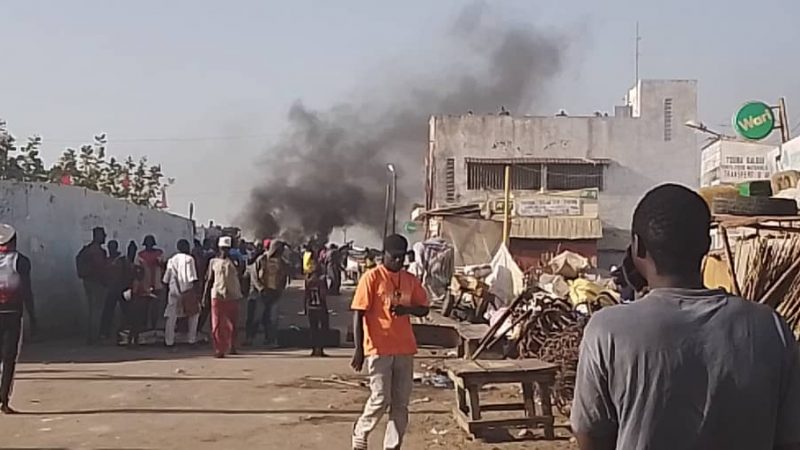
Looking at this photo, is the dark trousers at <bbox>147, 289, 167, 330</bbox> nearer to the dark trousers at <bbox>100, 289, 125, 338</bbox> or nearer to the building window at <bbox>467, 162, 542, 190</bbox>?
the dark trousers at <bbox>100, 289, 125, 338</bbox>

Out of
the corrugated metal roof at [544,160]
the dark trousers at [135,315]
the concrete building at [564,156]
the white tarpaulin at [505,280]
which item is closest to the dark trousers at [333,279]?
the concrete building at [564,156]

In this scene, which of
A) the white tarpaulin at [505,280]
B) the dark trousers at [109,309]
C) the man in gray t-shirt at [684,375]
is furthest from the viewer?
the white tarpaulin at [505,280]

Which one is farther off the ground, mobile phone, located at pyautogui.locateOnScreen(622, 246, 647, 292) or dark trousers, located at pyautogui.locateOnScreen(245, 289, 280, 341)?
mobile phone, located at pyautogui.locateOnScreen(622, 246, 647, 292)

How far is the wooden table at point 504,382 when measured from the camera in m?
9.33

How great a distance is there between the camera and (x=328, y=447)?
30.5ft

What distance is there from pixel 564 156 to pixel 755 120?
14509mm

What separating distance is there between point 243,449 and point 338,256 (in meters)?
22.5

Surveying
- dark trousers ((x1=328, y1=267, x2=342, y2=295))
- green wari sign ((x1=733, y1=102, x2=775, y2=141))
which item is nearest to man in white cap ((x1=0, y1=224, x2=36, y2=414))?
green wari sign ((x1=733, y1=102, x2=775, y2=141))

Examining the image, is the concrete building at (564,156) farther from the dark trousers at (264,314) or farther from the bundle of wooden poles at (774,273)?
the bundle of wooden poles at (774,273)

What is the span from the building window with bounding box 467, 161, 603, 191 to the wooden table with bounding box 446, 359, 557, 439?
27904mm

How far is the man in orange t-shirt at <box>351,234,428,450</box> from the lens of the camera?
8.07 metres

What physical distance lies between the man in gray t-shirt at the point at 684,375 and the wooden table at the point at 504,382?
640 cm

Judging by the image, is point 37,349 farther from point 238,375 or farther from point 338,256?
point 338,256

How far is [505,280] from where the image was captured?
22422 mm
